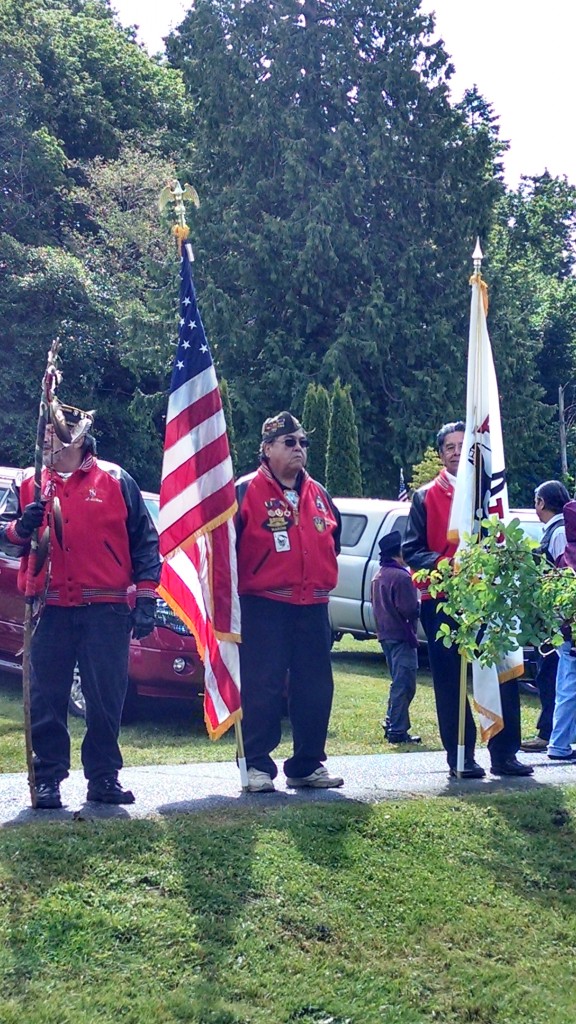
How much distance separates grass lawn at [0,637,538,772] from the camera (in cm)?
883

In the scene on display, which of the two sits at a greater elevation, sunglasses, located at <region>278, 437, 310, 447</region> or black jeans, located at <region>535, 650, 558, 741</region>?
sunglasses, located at <region>278, 437, 310, 447</region>

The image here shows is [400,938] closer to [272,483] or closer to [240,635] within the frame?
[240,635]

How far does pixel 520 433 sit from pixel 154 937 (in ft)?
93.4

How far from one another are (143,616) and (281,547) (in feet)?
2.84

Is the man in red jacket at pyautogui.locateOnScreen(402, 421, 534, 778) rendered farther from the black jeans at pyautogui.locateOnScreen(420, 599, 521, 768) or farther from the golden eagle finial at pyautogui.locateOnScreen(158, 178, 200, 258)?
the golden eagle finial at pyautogui.locateOnScreen(158, 178, 200, 258)

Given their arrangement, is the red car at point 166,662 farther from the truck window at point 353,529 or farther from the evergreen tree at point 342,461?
the evergreen tree at point 342,461

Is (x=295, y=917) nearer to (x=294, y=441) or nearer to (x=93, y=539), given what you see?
(x=93, y=539)

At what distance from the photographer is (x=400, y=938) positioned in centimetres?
498

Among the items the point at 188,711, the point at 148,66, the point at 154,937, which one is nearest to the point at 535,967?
the point at 154,937

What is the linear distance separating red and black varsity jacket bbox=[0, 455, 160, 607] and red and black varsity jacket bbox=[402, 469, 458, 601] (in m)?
1.64

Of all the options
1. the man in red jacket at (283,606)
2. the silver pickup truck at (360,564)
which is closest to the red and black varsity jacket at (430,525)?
the man in red jacket at (283,606)

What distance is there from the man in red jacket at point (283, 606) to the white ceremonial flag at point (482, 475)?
87cm

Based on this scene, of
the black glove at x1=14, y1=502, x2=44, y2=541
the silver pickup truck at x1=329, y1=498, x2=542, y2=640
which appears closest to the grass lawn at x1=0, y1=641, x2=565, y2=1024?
the black glove at x1=14, y1=502, x2=44, y2=541

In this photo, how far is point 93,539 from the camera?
20.3ft
